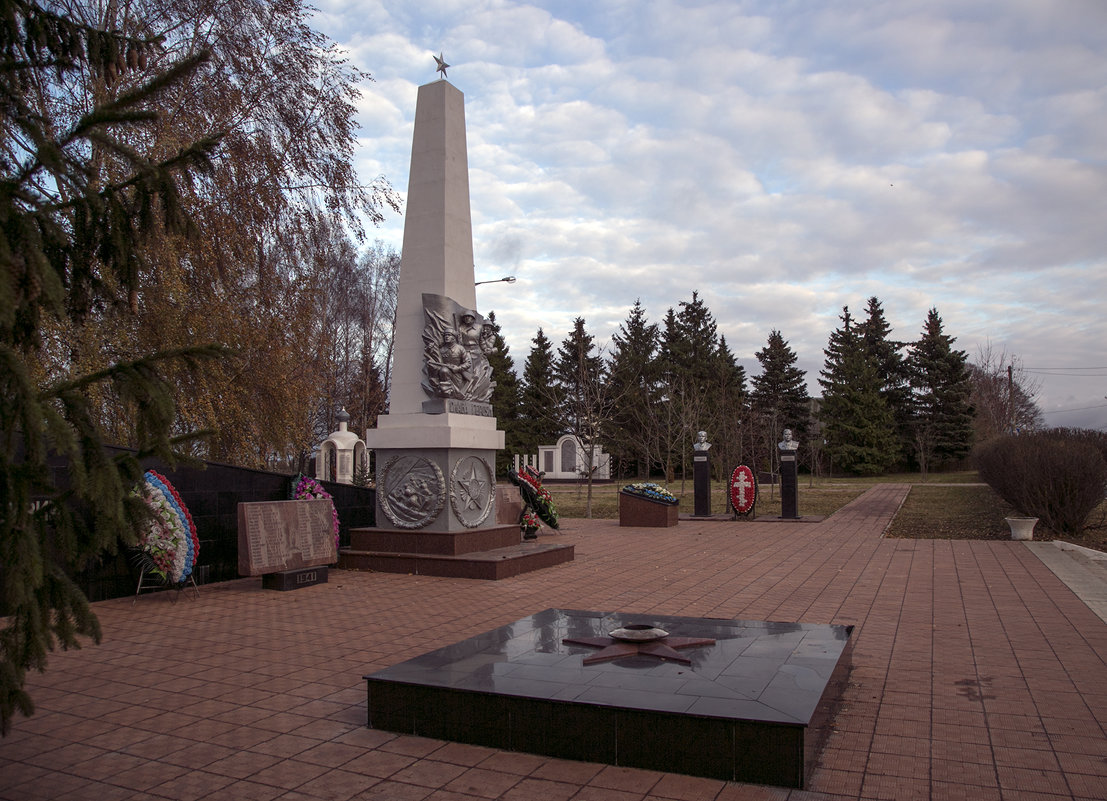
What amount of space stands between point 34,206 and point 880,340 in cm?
5797

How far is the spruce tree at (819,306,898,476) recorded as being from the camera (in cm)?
4888

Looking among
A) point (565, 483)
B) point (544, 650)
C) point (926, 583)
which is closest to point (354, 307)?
point (565, 483)

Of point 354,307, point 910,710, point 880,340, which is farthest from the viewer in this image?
point 880,340

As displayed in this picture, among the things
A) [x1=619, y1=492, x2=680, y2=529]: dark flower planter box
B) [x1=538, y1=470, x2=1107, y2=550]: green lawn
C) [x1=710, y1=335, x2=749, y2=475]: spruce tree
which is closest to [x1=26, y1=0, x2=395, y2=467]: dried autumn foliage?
[x1=619, y1=492, x2=680, y2=529]: dark flower planter box

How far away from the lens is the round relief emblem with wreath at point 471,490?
10.6 metres

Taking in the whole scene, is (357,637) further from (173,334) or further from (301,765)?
(173,334)

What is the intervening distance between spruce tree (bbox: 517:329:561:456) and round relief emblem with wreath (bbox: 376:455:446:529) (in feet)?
140

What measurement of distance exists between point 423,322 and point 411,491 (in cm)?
228

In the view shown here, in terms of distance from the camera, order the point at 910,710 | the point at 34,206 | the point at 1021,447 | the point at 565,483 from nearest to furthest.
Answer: the point at 34,206 → the point at 910,710 → the point at 1021,447 → the point at 565,483

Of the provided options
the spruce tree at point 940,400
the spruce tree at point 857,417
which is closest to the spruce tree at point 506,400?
the spruce tree at point 857,417

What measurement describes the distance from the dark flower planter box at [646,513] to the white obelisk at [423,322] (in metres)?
7.04

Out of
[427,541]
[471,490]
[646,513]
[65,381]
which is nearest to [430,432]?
[471,490]

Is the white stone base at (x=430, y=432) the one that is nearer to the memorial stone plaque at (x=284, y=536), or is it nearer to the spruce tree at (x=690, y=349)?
the memorial stone plaque at (x=284, y=536)

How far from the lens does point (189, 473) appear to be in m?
9.70
